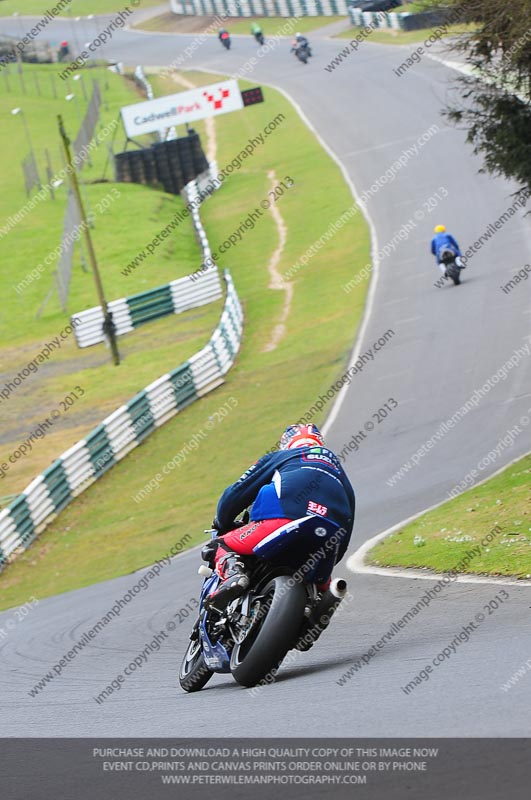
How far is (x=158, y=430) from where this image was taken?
2416 cm

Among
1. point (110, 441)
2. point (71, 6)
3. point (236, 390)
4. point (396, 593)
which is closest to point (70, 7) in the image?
point (71, 6)

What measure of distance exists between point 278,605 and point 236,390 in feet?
61.7

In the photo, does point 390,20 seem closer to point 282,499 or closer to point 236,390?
point 236,390

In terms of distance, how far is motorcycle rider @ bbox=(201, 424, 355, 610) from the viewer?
7262 mm

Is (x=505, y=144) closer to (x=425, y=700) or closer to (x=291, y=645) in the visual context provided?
(x=291, y=645)

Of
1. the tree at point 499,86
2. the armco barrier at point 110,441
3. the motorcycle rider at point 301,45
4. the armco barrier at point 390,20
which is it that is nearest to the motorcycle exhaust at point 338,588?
the tree at point 499,86

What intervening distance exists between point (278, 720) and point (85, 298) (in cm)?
3209

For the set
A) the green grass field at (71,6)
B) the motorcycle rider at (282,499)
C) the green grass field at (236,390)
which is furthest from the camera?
the green grass field at (71,6)

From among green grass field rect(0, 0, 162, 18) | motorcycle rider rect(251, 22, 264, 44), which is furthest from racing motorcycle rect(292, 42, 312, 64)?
green grass field rect(0, 0, 162, 18)

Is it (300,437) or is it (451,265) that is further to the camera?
(451,265)

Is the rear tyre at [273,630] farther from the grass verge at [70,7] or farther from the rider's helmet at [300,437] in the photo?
the grass verge at [70,7]

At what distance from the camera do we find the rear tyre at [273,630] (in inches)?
272

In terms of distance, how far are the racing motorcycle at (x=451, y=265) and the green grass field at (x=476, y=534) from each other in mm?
13996

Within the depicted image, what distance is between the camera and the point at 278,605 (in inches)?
273
